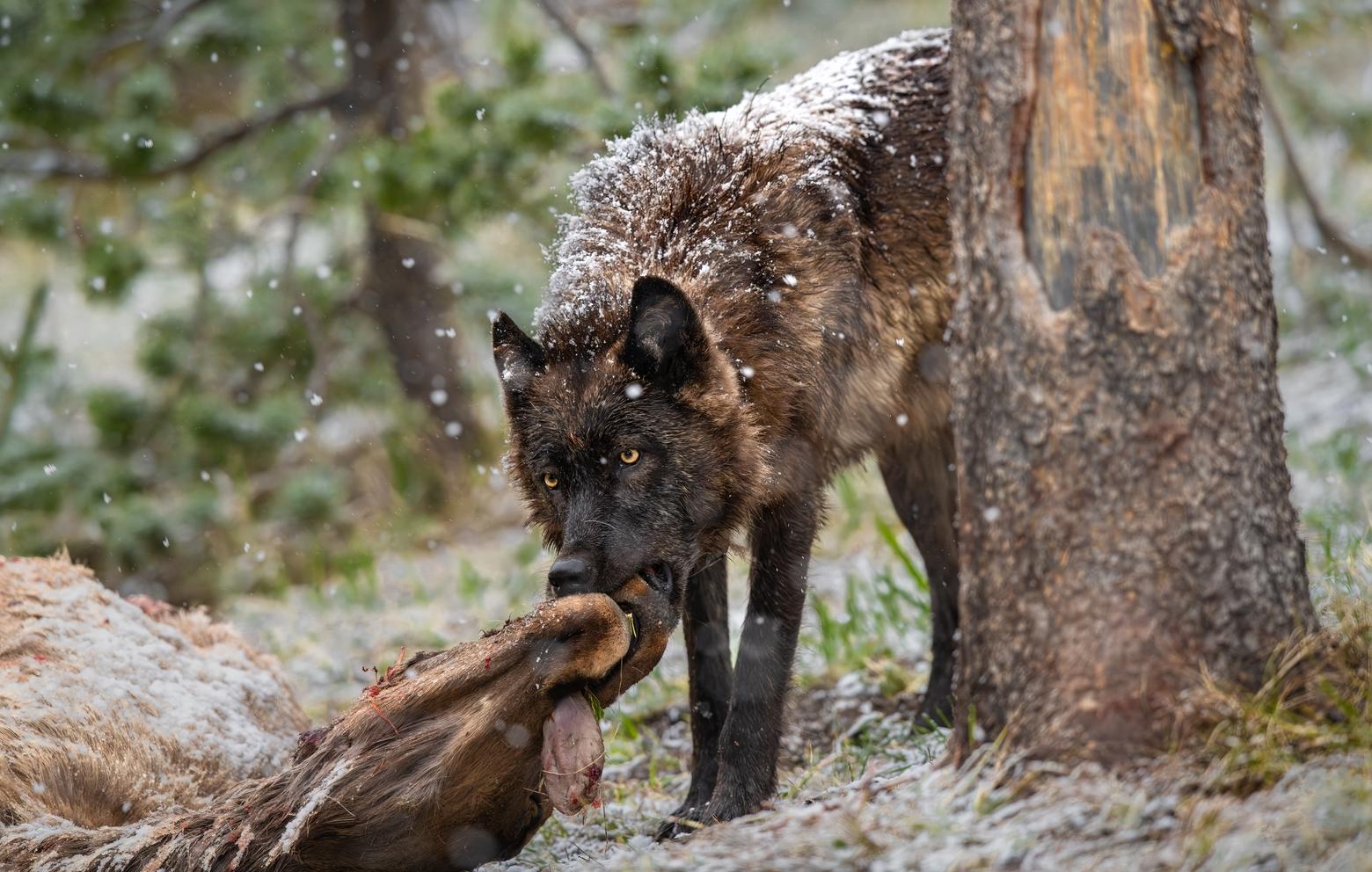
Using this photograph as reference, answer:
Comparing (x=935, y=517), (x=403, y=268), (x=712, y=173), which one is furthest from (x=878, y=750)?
(x=403, y=268)

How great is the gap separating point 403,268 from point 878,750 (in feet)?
19.7

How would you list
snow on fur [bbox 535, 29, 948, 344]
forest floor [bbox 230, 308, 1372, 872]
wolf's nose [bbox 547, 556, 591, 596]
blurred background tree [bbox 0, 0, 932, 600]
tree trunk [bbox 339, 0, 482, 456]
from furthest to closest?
1. tree trunk [bbox 339, 0, 482, 456]
2. blurred background tree [bbox 0, 0, 932, 600]
3. snow on fur [bbox 535, 29, 948, 344]
4. wolf's nose [bbox 547, 556, 591, 596]
5. forest floor [bbox 230, 308, 1372, 872]

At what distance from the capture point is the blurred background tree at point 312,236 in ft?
22.4

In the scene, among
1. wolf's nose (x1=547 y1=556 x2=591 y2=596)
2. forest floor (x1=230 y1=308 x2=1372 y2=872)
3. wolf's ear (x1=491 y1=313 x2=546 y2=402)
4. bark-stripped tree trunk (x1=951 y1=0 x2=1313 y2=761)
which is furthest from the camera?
wolf's ear (x1=491 y1=313 x2=546 y2=402)

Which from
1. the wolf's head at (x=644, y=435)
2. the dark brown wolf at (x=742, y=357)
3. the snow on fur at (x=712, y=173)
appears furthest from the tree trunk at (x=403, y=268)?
the wolf's head at (x=644, y=435)

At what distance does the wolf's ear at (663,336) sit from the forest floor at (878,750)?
1.17 meters

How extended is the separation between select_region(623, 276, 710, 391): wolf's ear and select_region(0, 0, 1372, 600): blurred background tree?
2366 millimetres

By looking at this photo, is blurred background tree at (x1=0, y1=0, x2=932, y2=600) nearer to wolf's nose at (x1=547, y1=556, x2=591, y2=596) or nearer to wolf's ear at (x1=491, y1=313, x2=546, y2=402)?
wolf's ear at (x1=491, y1=313, x2=546, y2=402)

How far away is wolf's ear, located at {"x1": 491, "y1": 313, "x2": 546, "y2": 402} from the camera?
3.93m

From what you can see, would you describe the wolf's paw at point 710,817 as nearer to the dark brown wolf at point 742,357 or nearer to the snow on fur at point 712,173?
the dark brown wolf at point 742,357

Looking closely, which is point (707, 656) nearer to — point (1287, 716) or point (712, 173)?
point (712, 173)

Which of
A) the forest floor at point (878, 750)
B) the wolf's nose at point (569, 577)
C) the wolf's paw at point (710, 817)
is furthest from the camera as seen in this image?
the wolf's paw at point (710, 817)

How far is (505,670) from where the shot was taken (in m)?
2.80

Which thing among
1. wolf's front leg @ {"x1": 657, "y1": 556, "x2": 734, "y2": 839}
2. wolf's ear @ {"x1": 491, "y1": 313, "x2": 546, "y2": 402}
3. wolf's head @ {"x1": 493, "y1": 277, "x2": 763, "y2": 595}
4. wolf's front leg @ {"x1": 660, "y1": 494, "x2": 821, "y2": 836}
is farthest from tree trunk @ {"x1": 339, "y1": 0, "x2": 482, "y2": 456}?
wolf's front leg @ {"x1": 660, "y1": 494, "x2": 821, "y2": 836}
